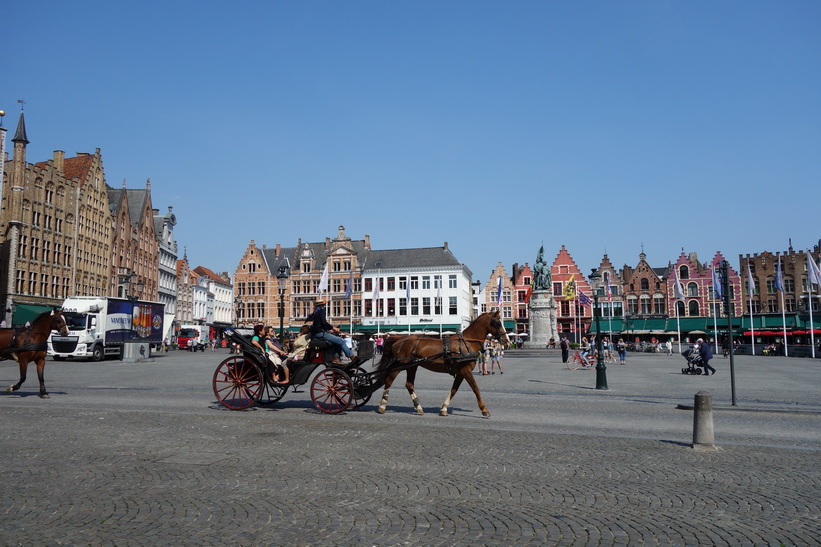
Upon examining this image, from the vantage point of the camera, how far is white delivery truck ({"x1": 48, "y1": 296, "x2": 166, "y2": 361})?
3541 centimetres

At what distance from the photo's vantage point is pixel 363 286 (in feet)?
287

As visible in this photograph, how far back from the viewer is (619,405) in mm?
15531

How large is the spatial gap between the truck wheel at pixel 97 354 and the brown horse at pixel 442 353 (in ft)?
96.1

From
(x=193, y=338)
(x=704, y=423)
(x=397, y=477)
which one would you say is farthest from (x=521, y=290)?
(x=397, y=477)

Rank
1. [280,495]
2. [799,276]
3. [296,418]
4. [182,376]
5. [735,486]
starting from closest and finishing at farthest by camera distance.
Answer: [280,495] → [735,486] → [296,418] → [182,376] → [799,276]

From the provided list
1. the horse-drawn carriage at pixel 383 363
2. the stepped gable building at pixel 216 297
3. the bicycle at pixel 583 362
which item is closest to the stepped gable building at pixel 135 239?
the stepped gable building at pixel 216 297

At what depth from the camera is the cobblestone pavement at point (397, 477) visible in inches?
213

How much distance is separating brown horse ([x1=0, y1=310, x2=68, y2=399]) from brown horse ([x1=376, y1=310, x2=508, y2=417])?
8.36 m

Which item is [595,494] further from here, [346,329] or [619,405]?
[346,329]

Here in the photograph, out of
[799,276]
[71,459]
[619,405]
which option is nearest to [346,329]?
[799,276]

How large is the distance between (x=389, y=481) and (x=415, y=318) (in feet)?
260

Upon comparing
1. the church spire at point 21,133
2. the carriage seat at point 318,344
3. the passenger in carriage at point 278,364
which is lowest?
the passenger in carriage at point 278,364

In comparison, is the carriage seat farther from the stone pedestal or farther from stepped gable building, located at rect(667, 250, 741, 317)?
stepped gable building, located at rect(667, 250, 741, 317)

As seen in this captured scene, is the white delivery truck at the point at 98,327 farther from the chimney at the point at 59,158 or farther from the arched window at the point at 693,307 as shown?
the arched window at the point at 693,307
